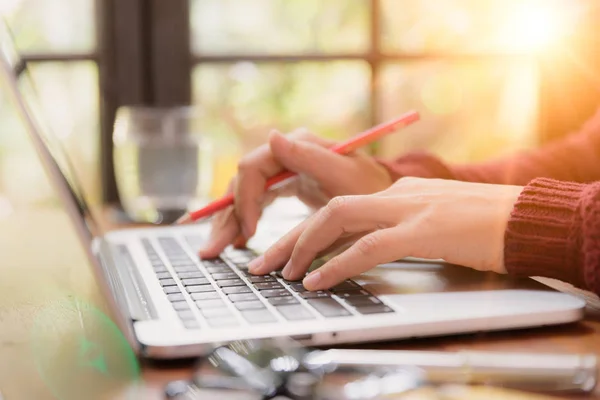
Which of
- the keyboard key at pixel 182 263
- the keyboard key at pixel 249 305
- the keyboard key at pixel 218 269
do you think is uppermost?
the keyboard key at pixel 249 305

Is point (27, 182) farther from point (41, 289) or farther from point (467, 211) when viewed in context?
point (467, 211)

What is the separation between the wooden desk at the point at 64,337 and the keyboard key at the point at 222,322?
4 centimetres

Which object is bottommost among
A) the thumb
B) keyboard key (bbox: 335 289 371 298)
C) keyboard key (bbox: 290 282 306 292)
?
keyboard key (bbox: 290 282 306 292)

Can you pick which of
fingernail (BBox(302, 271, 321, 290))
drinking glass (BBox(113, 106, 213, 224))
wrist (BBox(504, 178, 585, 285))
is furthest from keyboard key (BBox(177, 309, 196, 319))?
drinking glass (BBox(113, 106, 213, 224))

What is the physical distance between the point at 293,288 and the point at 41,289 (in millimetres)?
199

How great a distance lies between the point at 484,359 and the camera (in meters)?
0.41

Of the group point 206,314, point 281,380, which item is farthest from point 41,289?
point 281,380

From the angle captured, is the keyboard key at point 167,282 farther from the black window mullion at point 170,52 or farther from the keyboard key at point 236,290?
the black window mullion at point 170,52

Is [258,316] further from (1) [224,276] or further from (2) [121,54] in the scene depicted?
(2) [121,54]

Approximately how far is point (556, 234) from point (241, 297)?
10.0 inches

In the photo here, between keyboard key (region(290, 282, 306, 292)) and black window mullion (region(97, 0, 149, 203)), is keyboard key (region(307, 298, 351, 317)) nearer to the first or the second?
keyboard key (region(290, 282, 306, 292))

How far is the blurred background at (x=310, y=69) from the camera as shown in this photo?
1386 mm

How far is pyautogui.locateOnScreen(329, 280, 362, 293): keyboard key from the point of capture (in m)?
0.58

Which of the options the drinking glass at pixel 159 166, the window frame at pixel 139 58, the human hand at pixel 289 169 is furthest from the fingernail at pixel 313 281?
the window frame at pixel 139 58
